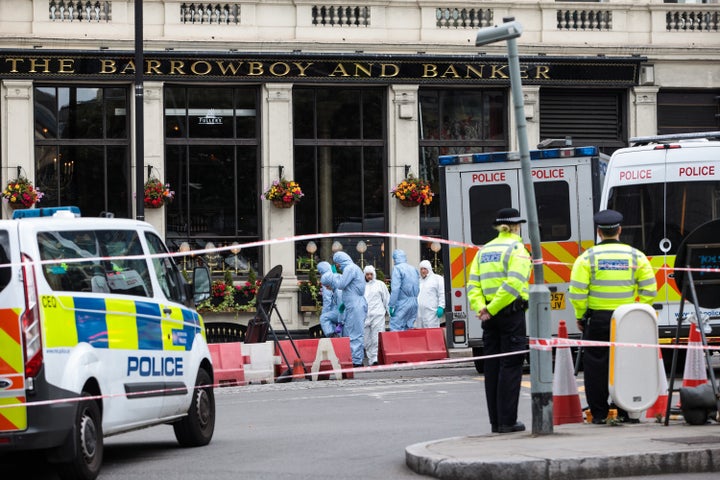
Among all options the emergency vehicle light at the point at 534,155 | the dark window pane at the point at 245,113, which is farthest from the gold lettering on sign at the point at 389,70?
the emergency vehicle light at the point at 534,155

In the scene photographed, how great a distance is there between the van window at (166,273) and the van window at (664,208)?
8.41 meters

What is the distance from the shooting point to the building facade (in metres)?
27.2

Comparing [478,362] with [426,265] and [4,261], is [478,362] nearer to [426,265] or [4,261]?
[426,265]

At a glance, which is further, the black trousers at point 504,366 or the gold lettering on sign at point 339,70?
the gold lettering on sign at point 339,70

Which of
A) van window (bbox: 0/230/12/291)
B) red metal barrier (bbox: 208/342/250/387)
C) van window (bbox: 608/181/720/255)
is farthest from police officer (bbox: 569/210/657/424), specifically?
red metal barrier (bbox: 208/342/250/387)

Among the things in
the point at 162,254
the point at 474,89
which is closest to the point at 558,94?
the point at 474,89

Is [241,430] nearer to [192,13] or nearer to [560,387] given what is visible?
[560,387]

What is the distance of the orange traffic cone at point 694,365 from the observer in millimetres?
11711

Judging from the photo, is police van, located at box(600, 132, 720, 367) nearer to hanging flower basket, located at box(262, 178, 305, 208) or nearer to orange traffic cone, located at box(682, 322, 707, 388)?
orange traffic cone, located at box(682, 322, 707, 388)

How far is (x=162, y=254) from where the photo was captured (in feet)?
39.2

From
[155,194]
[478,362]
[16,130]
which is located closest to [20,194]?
[16,130]

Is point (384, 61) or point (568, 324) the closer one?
point (568, 324)

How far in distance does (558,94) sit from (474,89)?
1.79 meters

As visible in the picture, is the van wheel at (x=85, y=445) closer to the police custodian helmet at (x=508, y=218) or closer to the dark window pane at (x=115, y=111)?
the police custodian helmet at (x=508, y=218)
